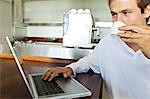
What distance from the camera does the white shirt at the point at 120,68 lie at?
0.95 meters

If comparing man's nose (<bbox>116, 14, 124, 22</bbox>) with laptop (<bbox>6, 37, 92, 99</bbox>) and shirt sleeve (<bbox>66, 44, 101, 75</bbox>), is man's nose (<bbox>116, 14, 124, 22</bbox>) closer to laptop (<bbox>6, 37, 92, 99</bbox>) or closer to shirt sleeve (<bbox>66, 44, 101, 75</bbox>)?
shirt sleeve (<bbox>66, 44, 101, 75</bbox>)

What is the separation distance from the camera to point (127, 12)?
0.99 metres

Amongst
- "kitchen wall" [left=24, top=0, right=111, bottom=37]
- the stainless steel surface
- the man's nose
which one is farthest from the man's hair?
Answer: "kitchen wall" [left=24, top=0, right=111, bottom=37]

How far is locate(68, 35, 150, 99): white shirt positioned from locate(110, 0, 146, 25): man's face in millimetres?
146

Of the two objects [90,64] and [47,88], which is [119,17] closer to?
[90,64]

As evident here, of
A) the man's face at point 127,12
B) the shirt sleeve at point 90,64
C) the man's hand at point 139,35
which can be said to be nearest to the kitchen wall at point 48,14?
the shirt sleeve at point 90,64

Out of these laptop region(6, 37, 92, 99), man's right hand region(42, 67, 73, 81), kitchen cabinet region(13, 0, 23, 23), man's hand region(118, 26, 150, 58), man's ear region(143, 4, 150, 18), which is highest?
kitchen cabinet region(13, 0, 23, 23)

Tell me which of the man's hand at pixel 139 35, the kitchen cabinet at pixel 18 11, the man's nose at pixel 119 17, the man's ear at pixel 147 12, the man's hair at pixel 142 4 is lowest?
the man's hand at pixel 139 35

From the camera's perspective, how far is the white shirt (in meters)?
0.95

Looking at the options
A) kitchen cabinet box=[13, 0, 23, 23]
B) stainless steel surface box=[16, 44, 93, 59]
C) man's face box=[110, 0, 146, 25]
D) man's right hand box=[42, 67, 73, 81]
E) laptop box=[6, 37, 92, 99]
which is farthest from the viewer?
kitchen cabinet box=[13, 0, 23, 23]

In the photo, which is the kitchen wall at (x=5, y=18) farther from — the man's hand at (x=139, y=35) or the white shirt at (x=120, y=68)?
the man's hand at (x=139, y=35)

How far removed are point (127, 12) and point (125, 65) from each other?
28 centimetres

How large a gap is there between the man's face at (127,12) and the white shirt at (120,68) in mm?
146

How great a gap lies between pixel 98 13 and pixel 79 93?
195cm
